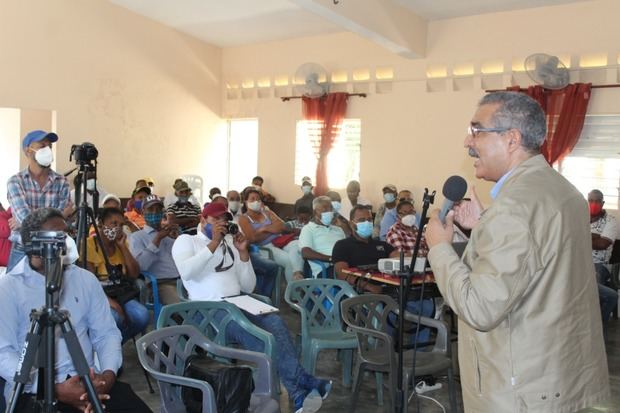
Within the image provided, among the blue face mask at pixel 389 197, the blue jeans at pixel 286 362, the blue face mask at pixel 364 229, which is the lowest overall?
the blue jeans at pixel 286 362

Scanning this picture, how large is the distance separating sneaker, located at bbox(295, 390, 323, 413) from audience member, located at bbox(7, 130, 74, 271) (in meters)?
2.01

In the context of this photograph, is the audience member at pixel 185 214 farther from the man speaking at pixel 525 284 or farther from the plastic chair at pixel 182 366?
the man speaking at pixel 525 284

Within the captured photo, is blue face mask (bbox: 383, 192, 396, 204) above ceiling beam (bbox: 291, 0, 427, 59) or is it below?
below

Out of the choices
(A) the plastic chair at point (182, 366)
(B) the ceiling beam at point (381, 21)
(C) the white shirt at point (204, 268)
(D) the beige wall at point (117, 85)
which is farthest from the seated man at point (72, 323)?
(D) the beige wall at point (117, 85)

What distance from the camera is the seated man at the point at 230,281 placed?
3406mm

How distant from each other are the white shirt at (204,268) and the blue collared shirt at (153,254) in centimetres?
91

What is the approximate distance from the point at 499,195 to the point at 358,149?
801cm

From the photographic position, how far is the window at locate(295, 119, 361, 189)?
9.55 metres

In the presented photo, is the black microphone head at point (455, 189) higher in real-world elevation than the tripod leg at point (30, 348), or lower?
higher

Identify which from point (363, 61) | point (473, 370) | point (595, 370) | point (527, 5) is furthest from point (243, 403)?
point (363, 61)

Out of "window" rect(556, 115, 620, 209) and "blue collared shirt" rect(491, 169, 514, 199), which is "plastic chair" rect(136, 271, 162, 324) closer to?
"blue collared shirt" rect(491, 169, 514, 199)

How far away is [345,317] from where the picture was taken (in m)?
3.45

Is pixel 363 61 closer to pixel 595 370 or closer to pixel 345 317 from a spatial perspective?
pixel 345 317

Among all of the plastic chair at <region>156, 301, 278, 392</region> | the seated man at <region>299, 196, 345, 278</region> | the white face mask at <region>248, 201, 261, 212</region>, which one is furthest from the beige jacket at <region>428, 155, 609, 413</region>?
the white face mask at <region>248, 201, 261, 212</region>
